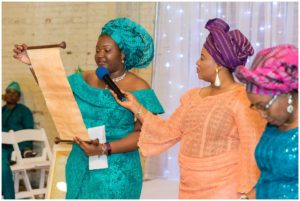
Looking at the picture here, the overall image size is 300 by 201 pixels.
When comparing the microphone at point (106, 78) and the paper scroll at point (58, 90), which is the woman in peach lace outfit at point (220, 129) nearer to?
the microphone at point (106, 78)

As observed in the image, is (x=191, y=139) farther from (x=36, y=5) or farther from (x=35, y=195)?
(x=36, y=5)

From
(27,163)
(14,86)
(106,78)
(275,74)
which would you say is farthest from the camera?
(14,86)

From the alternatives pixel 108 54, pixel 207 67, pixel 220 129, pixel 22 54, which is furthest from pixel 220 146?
pixel 22 54

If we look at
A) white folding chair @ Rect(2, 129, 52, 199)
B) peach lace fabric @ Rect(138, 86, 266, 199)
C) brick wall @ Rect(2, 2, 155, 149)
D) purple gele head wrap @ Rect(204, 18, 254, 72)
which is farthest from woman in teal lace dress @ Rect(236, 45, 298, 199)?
brick wall @ Rect(2, 2, 155, 149)

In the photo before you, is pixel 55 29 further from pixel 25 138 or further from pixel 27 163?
pixel 27 163

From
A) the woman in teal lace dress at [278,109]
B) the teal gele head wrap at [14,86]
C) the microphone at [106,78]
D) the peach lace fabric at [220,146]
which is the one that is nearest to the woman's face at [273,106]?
the woman in teal lace dress at [278,109]

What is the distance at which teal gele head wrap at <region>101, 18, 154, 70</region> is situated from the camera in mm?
2738

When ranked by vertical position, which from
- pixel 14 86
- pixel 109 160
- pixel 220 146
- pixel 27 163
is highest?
pixel 220 146

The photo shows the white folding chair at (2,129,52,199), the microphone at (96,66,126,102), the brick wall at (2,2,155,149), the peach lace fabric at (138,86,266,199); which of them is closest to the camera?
the peach lace fabric at (138,86,266,199)

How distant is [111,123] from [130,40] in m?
0.43

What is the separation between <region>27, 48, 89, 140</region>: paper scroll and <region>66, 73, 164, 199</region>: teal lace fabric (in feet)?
0.25

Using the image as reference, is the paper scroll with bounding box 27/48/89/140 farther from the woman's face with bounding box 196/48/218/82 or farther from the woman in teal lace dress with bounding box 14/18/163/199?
the woman's face with bounding box 196/48/218/82

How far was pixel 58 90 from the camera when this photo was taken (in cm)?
262

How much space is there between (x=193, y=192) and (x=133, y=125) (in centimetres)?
53
